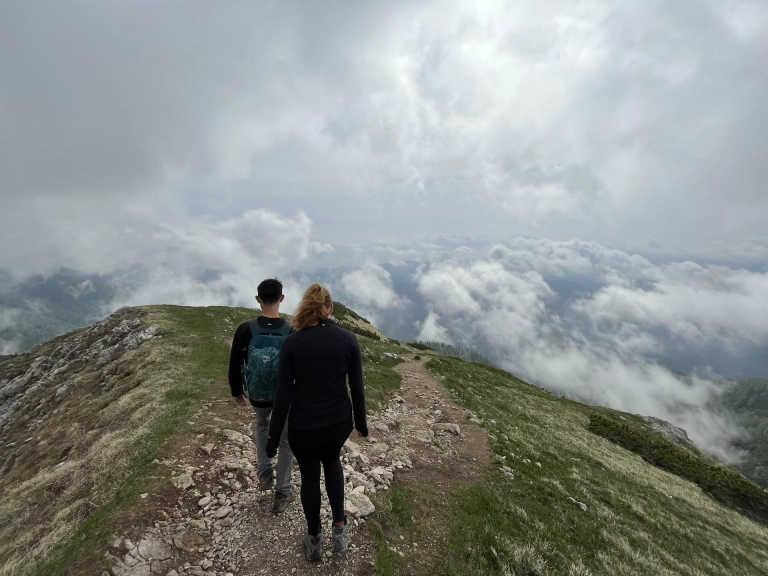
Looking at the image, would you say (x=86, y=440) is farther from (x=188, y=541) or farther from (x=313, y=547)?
(x=313, y=547)

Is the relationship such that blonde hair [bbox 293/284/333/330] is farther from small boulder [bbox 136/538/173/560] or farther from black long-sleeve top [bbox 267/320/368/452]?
small boulder [bbox 136/538/173/560]

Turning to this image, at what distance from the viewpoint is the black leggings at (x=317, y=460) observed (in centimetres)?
574

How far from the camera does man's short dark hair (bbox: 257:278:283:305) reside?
7.41 meters

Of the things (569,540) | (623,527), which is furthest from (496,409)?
(569,540)

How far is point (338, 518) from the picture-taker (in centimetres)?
653

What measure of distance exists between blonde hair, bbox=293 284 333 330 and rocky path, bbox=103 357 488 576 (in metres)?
4.54

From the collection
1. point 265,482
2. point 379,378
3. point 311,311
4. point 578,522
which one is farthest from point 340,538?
point 379,378

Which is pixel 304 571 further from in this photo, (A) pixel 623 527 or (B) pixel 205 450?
(A) pixel 623 527

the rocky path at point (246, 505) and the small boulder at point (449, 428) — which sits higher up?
the rocky path at point (246, 505)

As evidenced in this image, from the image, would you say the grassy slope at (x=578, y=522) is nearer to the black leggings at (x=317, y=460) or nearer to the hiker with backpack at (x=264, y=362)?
the black leggings at (x=317, y=460)

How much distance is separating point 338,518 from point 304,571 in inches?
42.3

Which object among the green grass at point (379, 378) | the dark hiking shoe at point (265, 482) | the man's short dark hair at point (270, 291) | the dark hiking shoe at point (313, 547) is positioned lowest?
the green grass at point (379, 378)

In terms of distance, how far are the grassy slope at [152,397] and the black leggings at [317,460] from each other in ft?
14.1

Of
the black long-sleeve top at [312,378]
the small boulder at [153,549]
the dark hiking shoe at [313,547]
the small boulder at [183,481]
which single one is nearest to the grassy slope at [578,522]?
the dark hiking shoe at [313,547]
